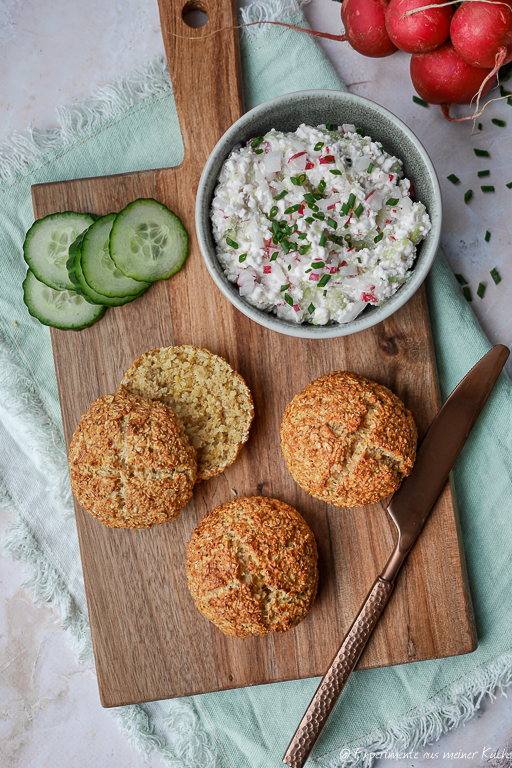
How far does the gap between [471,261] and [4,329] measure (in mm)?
2863

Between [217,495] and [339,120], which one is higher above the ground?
[339,120]

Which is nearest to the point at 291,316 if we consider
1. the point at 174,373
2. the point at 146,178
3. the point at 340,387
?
the point at 340,387

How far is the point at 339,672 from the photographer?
9.85 feet

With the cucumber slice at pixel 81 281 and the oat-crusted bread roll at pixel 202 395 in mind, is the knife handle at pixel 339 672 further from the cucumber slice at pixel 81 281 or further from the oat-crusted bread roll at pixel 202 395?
the cucumber slice at pixel 81 281

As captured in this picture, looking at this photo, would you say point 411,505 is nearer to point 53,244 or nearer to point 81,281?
point 81,281

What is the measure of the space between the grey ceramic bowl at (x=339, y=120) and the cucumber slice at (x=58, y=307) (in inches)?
32.3

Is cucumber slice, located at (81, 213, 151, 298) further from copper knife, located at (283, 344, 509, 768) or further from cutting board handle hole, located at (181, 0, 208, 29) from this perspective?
copper knife, located at (283, 344, 509, 768)

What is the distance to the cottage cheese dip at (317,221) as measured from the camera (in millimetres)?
2658

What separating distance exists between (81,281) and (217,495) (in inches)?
54.0

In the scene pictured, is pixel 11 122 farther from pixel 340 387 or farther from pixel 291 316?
pixel 340 387

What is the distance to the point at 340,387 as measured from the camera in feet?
9.50

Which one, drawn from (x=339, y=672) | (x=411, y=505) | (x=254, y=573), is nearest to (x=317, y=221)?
(x=411, y=505)

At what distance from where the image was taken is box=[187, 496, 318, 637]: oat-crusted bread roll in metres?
2.80

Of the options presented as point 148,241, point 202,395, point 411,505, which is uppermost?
point 148,241
